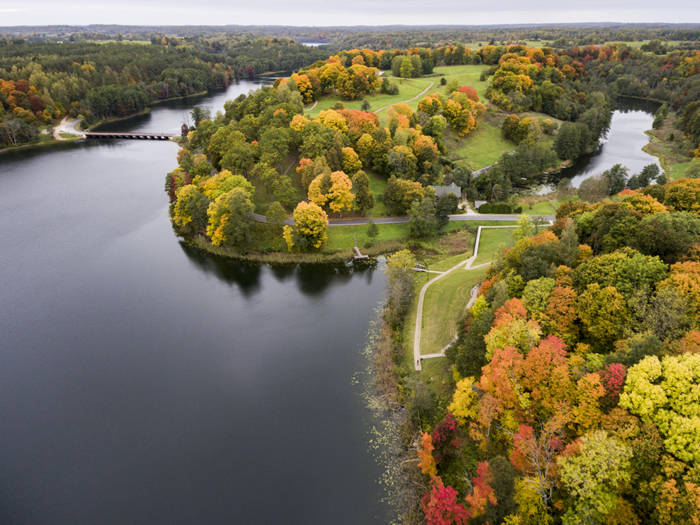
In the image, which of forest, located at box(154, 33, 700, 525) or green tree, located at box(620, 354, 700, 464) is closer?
green tree, located at box(620, 354, 700, 464)

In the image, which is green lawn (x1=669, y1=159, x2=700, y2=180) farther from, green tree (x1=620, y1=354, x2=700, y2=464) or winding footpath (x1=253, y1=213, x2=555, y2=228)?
green tree (x1=620, y1=354, x2=700, y2=464)

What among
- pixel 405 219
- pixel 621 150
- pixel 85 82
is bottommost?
pixel 405 219

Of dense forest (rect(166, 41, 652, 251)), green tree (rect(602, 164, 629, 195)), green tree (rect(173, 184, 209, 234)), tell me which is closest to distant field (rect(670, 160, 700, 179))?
green tree (rect(602, 164, 629, 195))

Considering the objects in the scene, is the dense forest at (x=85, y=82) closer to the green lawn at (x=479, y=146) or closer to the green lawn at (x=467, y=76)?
the green lawn at (x=467, y=76)

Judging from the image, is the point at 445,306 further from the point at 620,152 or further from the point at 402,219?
the point at 620,152

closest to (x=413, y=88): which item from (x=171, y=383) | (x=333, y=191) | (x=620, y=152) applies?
(x=620, y=152)

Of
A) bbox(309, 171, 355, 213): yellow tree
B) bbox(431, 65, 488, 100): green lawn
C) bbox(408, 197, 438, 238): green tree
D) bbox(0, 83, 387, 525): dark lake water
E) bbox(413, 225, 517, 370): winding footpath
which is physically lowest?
bbox(0, 83, 387, 525): dark lake water
